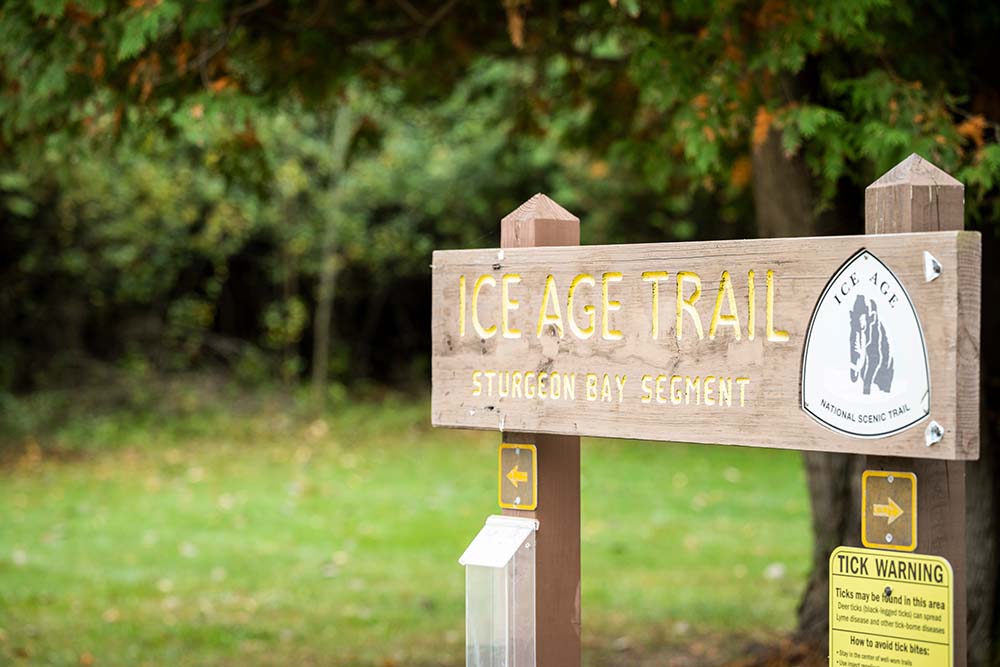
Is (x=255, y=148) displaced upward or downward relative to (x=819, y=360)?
upward

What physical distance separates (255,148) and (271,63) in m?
0.43

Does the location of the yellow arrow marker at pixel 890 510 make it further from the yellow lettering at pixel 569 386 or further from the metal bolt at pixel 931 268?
the yellow lettering at pixel 569 386

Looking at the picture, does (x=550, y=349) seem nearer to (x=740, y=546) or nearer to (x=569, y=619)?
(x=569, y=619)

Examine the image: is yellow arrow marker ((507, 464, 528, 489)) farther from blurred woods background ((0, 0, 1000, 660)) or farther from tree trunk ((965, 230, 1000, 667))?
tree trunk ((965, 230, 1000, 667))

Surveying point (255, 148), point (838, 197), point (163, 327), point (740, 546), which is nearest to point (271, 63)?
point (255, 148)

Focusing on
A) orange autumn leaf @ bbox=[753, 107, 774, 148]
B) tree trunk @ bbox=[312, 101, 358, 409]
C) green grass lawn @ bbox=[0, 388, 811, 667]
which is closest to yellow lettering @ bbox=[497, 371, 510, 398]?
orange autumn leaf @ bbox=[753, 107, 774, 148]

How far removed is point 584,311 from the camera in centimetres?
295

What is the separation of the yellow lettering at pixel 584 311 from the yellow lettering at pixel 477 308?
220 mm

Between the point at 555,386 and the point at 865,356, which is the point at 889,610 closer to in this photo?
the point at 865,356

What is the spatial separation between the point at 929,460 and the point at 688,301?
1.98ft

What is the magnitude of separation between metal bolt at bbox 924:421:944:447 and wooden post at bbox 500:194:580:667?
97 centimetres

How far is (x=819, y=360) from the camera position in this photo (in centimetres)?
256

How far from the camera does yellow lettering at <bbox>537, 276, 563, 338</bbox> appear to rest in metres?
2.98

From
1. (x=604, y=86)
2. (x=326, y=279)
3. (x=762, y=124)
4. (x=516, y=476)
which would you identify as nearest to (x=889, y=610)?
A: (x=516, y=476)
